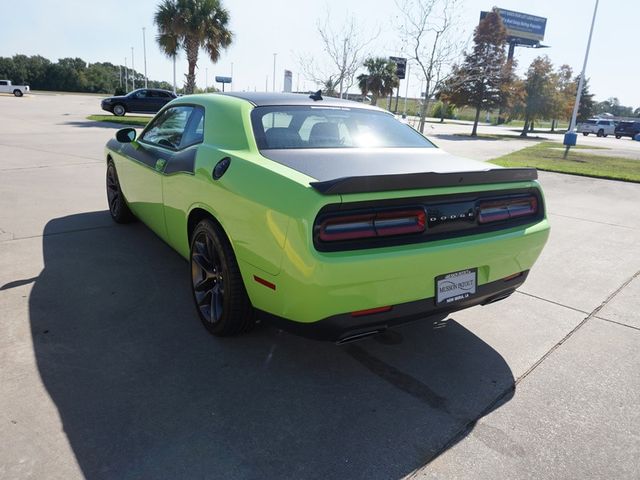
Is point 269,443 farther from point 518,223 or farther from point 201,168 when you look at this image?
point 518,223

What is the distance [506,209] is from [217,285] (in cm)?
183

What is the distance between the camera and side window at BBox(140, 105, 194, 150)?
3689 mm

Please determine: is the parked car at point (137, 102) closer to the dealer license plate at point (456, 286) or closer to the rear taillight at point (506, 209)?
the rear taillight at point (506, 209)

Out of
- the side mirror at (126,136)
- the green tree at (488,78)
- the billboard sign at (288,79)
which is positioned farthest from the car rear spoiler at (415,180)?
the green tree at (488,78)

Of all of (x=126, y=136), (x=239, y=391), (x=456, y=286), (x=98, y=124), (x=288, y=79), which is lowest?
(x=239, y=391)

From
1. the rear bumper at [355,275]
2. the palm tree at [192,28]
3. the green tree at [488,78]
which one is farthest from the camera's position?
the green tree at [488,78]

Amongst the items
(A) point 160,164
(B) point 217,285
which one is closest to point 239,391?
(B) point 217,285

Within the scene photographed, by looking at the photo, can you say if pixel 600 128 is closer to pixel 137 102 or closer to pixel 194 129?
pixel 137 102

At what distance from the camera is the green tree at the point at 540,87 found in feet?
115

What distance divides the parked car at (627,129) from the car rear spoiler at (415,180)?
167ft

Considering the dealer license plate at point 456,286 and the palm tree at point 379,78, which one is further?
the palm tree at point 379,78

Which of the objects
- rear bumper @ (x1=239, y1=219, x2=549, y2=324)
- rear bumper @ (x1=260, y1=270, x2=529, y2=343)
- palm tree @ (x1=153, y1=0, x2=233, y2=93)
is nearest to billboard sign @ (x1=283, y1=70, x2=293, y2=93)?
palm tree @ (x1=153, y1=0, x2=233, y2=93)

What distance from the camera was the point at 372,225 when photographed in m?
2.30

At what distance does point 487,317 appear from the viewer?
3.58m
